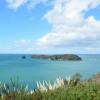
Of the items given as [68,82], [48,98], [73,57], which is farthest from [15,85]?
[73,57]

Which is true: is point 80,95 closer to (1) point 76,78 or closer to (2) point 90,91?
(2) point 90,91

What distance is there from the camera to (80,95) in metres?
8.02

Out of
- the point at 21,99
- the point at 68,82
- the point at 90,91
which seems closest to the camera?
the point at 21,99

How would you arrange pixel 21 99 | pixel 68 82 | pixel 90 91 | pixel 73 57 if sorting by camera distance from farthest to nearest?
pixel 73 57 < pixel 68 82 < pixel 90 91 < pixel 21 99

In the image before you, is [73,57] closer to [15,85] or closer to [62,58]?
[62,58]

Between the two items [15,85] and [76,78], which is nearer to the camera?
[15,85]

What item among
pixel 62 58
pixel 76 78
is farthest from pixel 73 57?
pixel 76 78

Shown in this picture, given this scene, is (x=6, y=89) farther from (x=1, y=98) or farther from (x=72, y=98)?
(x=72, y=98)

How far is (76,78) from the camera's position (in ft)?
40.5

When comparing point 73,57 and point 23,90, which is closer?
point 23,90

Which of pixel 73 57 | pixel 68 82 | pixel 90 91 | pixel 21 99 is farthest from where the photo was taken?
pixel 73 57

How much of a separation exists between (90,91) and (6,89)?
2079 mm

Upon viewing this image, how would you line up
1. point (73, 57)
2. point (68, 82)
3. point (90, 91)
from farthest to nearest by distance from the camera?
point (73, 57)
point (68, 82)
point (90, 91)

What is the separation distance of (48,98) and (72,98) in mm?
551
